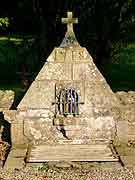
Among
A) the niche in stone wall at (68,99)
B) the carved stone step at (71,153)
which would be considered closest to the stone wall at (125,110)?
the carved stone step at (71,153)

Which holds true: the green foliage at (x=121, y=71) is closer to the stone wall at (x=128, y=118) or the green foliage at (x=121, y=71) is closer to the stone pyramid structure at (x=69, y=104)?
the stone wall at (x=128, y=118)

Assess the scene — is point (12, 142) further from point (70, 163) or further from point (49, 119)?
point (70, 163)

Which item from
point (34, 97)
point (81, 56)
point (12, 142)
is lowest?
point (12, 142)

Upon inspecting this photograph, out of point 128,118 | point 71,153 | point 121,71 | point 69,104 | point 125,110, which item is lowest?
point 121,71

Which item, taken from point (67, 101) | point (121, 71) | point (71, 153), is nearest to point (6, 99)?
point (67, 101)

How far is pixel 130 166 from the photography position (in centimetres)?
828

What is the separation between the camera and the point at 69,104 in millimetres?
10109

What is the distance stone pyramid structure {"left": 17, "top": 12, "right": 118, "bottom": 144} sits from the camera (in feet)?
33.1

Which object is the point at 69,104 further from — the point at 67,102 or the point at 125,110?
the point at 125,110

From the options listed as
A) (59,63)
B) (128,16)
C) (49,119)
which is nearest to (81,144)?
(49,119)

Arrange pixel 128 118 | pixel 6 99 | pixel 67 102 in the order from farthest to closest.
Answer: pixel 6 99 < pixel 128 118 < pixel 67 102

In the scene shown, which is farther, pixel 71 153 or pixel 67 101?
pixel 67 101

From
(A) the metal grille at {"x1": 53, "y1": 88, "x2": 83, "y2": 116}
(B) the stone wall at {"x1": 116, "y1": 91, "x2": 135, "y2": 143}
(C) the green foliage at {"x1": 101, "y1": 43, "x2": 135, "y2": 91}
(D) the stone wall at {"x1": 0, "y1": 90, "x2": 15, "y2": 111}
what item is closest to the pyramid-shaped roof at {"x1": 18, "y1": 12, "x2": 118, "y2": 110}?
(A) the metal grille at {"x1": 53, "y1": 88, "x2": 83, "y2": 116}

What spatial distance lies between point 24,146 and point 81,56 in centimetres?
194
